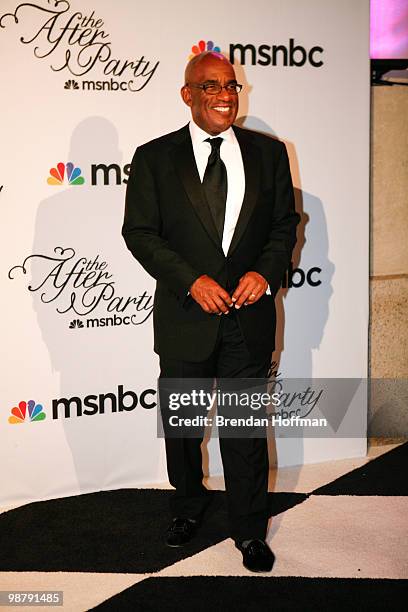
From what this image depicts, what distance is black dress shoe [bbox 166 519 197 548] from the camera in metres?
3.10

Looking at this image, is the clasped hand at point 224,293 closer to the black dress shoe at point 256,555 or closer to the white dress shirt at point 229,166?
the white dress shirt at point 229,166

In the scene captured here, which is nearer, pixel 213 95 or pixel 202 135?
pixel 213 95

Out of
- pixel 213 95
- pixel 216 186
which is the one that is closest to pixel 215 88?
pixel 213 95

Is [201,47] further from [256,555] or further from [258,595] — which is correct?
[258,595]

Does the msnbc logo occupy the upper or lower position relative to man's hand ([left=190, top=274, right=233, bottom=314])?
upper

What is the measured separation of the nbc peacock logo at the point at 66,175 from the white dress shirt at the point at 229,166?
78cm

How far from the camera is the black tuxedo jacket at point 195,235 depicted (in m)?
2.83

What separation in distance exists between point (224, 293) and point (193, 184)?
0.41 metres

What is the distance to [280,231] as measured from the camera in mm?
2965

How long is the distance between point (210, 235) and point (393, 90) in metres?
1.79

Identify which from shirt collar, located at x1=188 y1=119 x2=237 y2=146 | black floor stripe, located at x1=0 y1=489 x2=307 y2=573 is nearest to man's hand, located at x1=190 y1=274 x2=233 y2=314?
shirt collar, located at x1=188 y1=119 x2=237 y2=146

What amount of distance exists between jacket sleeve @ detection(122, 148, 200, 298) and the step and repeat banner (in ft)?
2.27

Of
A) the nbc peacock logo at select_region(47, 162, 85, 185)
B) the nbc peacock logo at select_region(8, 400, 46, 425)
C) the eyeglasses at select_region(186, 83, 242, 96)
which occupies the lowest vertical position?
the nbc peacock logo at select_region(8, 400, 46, 425)

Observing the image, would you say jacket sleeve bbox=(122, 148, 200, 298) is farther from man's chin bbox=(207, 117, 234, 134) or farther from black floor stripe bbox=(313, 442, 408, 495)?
black floor stripe bbox=(313, 442, 408, 495)
